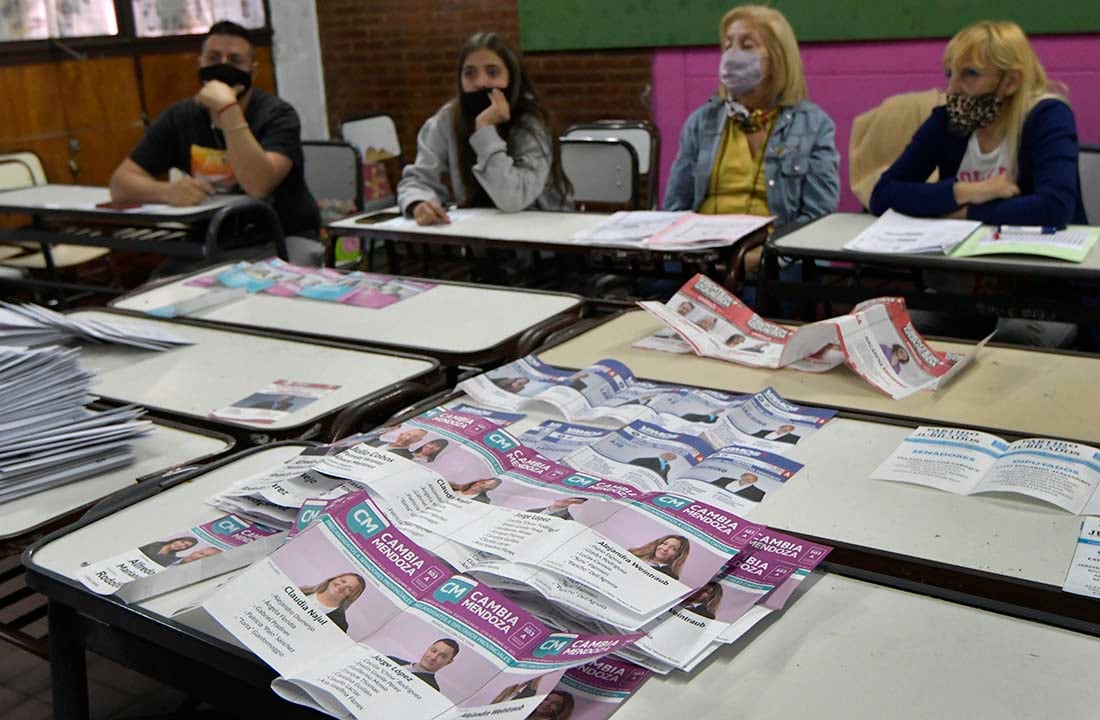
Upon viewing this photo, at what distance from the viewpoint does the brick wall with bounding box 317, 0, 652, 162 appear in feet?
18.7

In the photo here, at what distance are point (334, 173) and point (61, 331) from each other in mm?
2357

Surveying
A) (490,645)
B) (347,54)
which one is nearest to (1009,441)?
(490,645)

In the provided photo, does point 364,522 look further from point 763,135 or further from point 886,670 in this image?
point 763,135

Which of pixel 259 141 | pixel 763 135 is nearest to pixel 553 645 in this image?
pixel 763 135

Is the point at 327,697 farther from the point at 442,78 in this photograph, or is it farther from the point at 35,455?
the point at 442,78

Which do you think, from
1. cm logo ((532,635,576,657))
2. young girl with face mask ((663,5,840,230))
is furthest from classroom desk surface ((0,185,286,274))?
cm logo ((532,635,576,657))

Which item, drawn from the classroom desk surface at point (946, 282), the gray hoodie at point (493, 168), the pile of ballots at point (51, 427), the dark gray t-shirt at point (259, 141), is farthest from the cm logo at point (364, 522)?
the dark gray t-shirt at point (259, 141)

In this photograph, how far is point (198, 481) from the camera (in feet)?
4.67

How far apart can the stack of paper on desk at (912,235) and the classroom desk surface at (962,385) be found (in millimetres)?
694

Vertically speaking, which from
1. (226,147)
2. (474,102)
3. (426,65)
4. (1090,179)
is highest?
(426,65)

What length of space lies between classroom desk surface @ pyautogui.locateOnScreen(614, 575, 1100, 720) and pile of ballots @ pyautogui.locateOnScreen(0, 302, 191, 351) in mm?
1443

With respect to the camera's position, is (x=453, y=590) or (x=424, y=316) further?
(x=424, y=316)

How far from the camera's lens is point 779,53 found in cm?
337

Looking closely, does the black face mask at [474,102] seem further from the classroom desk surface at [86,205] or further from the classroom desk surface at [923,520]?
the classroom desk surface at [923,520]
